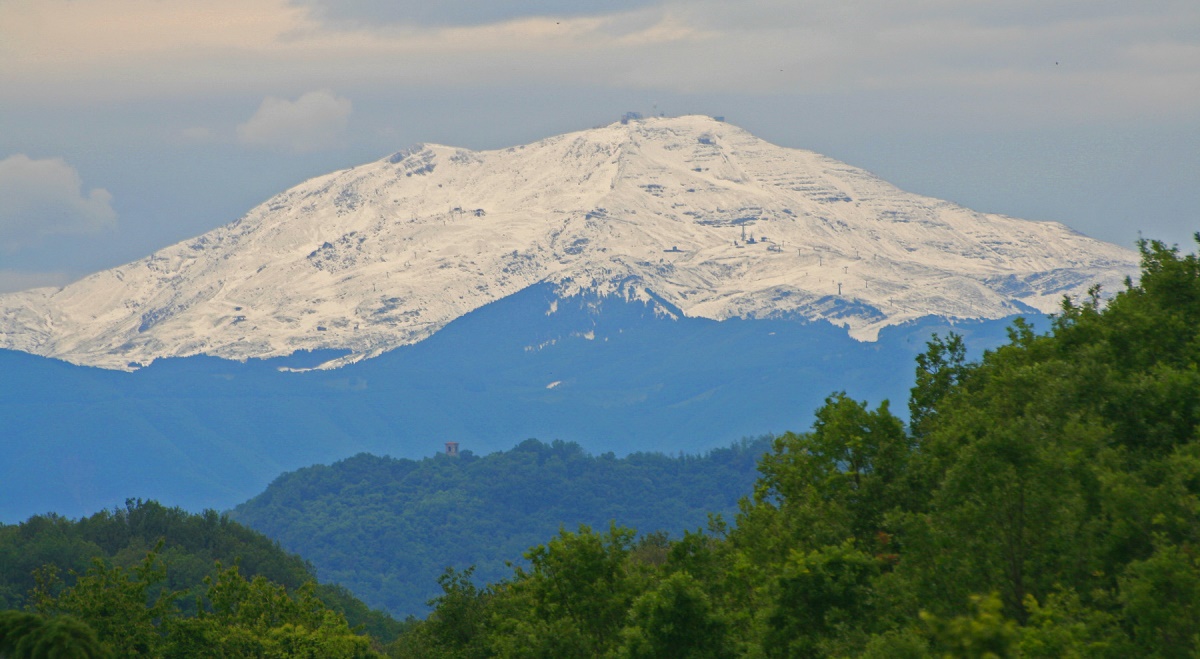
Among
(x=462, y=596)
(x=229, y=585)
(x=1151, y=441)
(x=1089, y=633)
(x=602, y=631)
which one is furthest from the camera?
(x=229, y=585)

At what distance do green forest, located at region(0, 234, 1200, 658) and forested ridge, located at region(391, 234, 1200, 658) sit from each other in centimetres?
8

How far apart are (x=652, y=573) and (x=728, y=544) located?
36.5ft

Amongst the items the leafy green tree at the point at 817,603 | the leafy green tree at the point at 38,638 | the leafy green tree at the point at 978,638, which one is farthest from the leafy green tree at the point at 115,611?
the leafy green tree at the point at 978,638

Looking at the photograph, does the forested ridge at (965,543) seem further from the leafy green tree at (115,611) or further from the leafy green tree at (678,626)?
the leafy green tree at (115,611)

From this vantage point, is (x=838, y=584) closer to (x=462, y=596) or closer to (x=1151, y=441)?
(x=1151, y=441)

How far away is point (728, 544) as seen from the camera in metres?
63.7

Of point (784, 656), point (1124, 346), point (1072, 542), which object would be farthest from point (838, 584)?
point (1124, 346)

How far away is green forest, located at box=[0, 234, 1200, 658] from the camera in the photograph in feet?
122

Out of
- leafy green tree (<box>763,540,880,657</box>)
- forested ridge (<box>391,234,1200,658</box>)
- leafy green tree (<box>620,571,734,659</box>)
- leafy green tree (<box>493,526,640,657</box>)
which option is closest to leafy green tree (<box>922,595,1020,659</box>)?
forested ridge (<box>391,234,1200,658</box>)

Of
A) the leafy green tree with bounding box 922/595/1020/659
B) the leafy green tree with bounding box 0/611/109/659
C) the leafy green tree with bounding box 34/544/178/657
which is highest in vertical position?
Answer: the leafy green tree with bounding box 34/544/178/657

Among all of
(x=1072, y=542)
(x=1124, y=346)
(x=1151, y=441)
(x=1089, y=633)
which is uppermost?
(x=1124, y=346)

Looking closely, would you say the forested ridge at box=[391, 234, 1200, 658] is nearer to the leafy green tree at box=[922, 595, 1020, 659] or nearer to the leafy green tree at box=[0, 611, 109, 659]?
the leafy green tree at box=[922, 595, 1020, 659]

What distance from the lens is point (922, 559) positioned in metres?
42.0

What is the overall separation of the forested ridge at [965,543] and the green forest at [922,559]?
0.08 meters
